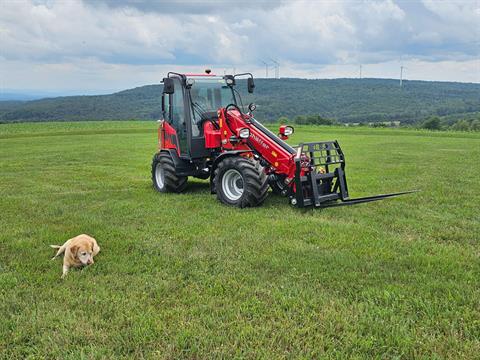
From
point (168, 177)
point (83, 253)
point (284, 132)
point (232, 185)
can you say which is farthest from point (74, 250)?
point (284, 132)

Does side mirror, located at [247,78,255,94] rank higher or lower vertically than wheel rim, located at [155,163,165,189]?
higher

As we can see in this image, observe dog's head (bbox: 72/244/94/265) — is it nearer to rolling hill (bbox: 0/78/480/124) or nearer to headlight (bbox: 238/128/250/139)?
headlight (bbox: 238/128/250/139)

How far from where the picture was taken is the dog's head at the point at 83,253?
538 centimetres

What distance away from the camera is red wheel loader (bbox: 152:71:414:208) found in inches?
323

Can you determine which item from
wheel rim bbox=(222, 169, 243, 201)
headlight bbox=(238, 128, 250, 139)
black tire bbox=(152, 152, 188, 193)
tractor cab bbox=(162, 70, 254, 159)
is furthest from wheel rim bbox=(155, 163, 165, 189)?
headlight bbox=(238, 128, 250, 139)

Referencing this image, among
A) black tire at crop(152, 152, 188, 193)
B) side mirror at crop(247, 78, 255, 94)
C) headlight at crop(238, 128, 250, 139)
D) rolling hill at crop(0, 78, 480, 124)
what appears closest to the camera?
headlight at crop(238, 128, 250, 139)

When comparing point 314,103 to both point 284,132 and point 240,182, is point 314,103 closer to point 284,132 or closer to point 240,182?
point 284,132

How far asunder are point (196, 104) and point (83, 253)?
5.15m

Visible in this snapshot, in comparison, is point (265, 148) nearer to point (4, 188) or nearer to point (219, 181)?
point (219, 181)

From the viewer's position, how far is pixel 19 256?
5.93 meters

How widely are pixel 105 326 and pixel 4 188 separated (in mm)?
8982

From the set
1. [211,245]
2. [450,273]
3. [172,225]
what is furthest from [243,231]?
[450,273]

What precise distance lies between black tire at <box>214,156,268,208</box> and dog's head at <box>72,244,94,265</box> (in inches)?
138

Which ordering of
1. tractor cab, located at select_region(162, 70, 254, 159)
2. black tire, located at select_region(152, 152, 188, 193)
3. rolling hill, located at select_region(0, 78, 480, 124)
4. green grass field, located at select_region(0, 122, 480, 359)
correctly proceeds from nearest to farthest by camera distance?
green grass field, located at select_region(0, 122, 480, 359), tractor cab, located at select_region(162, 70, 254, 159), black tire, located at select_region(152, 152, 188, 193), rolling hill, located at select_region(0, 78, 480, 124)
